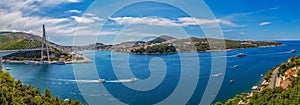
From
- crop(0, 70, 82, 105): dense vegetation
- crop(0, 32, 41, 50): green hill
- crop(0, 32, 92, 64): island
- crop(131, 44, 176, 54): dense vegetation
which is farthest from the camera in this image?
crop(131, 44, 176, 54): dense vegetation

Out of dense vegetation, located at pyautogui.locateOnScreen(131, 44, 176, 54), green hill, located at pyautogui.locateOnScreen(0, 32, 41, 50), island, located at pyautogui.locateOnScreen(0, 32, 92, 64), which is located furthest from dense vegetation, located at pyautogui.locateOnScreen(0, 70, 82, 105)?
dense vegetation, located at pyautogui.locateOnScreen(131, 44, 176, 54)

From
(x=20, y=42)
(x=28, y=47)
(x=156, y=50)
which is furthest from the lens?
(x=156, y=50)

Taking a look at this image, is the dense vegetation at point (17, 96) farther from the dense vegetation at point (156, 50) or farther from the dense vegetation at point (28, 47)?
the dense vegetation at point (156, 50)

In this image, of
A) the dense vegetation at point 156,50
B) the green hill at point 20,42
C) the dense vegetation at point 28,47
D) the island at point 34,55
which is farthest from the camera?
the dense vegetation at point 156,50

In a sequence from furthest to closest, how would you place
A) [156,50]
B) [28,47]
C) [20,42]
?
[156,50], [20,42], [28,47]

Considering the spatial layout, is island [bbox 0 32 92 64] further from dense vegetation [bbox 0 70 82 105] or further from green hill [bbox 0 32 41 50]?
dense vegetation [bbox 0 70 82 105]

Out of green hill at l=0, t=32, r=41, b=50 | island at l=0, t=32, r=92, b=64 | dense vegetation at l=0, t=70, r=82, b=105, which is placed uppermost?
green hill at l=0, t=32, r=41, b=50

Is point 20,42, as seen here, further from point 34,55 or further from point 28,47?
point 34,55

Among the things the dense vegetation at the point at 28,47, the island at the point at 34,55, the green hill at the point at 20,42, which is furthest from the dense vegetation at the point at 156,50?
the green hill at the point at 20,42

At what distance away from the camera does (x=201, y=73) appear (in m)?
9.00

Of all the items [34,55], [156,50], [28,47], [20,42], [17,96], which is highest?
[20,42]

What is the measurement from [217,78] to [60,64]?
756 centimetres

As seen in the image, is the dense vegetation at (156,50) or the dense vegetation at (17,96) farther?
the dense vegetation at (156,50)

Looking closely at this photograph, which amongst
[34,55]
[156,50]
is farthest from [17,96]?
[156,50]
